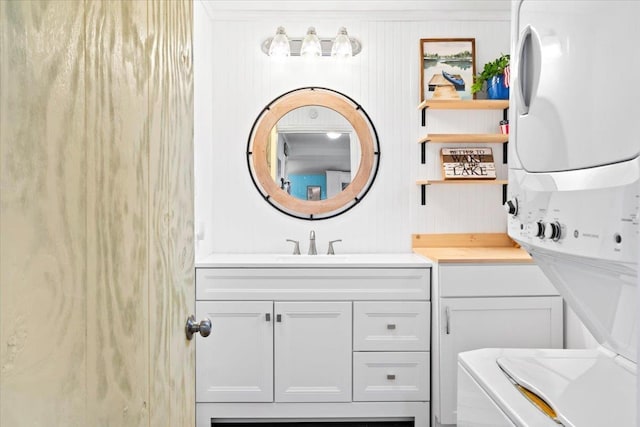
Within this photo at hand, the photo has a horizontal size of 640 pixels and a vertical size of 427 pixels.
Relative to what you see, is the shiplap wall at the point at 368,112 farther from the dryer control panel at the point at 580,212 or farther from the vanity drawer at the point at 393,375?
the dryer control panel at the point at 580,212

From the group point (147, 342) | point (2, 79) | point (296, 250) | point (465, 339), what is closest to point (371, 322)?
point (465, 339)

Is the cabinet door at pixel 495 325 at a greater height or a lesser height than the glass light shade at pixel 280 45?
lesser

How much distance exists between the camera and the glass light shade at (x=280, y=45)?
2916 millimetres

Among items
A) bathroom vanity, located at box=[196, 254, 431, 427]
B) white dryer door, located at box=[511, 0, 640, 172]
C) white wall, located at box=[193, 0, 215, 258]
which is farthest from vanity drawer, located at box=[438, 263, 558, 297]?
white dryer door, located at box=[511, 0, 640, 172]

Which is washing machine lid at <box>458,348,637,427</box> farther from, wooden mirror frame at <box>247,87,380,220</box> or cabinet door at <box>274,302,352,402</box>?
wooden mirror frame at <box>247,87,380,220</box>

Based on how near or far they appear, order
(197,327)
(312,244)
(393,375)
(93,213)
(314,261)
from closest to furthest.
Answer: (93,213) < (197,327) < (393,375) < (314,261) < (312,244)

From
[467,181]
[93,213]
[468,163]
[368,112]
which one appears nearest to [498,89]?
[468,163]

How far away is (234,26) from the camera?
121 inches

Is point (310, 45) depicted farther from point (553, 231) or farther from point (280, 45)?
point (553, 231)

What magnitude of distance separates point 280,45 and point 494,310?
6.13ft

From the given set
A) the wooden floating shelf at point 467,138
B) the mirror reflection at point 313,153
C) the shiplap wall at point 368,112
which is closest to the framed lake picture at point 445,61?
the shiplap wall at point 368,112

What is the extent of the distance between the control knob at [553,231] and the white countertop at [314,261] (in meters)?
1.66

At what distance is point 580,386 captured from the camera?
1.06 m

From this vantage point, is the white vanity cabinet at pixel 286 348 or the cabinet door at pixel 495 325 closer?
the cabinet door at pixel 495 325
